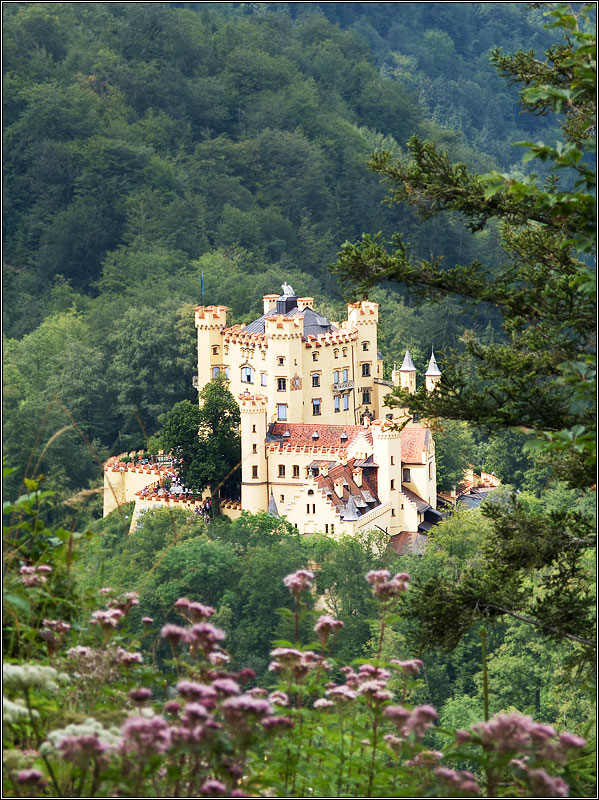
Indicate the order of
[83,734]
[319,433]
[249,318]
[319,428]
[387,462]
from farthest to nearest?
[249,318]
[319,428]
[319,433]
[387,462]
[83,734]

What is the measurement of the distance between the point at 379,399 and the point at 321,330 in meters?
3.36

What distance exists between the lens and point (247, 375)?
6266 cm

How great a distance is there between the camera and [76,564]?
9523 millimetres

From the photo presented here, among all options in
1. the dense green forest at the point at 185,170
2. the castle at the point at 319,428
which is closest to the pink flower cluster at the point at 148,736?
the castle at the point at 319,428

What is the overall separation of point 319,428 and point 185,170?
5762 cm

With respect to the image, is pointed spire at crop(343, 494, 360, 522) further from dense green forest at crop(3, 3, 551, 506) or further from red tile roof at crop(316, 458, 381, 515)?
dense green forest at crop(3, 3, 551, 506)

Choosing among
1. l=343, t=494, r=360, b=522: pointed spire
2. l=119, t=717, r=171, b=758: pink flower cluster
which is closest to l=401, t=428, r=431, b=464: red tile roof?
l=343, t=494, r=360, b=522: pointed spire

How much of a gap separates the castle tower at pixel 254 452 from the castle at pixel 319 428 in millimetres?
32

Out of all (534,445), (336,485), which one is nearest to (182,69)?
(336,485)

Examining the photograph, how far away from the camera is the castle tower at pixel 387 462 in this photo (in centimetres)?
5619

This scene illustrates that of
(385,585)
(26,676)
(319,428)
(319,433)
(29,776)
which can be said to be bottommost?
(29,776)

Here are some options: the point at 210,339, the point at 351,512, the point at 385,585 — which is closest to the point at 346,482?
the point at 351,512

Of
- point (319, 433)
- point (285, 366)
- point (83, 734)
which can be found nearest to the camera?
point (83, 734)

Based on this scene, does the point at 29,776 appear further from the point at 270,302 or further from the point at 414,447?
the point at 270,302
